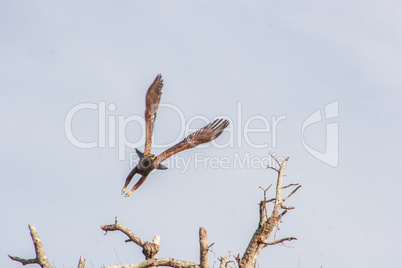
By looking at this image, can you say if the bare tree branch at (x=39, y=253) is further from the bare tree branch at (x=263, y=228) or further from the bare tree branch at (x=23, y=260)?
the bare tree branch at (x=263, y=228)

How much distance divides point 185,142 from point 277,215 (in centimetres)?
275

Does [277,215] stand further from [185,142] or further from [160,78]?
[160,78]

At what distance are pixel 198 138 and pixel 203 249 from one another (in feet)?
10.0

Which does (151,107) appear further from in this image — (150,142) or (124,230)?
(124,230)

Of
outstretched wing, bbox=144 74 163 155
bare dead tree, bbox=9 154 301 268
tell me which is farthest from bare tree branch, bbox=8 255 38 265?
outstretched wing, bbox=144 74 163 155

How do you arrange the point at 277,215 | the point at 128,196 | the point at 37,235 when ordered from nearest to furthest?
1. the point at 37,235
2. the point at 277,215
3. the point at 128,196

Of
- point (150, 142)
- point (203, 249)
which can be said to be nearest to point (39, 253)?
point (203, 249)

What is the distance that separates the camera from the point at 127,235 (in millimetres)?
15227

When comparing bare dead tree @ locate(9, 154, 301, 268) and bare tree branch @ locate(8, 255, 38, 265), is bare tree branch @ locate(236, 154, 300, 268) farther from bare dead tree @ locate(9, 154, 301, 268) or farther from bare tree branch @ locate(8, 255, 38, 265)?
bare tree branch @ locate(8, 255, 38, 265)

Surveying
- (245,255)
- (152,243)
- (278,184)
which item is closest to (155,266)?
(152,243)

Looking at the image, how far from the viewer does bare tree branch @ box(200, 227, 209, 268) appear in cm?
1461

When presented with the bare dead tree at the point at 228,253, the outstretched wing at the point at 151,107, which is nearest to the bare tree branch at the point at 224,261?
the bare dead tree at the point at 228,253

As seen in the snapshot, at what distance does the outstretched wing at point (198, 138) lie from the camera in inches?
664

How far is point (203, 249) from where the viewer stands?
577 inches
